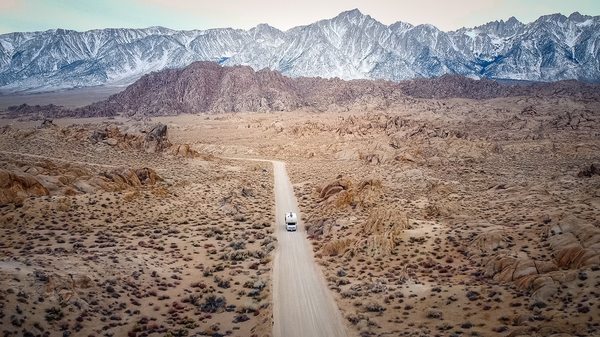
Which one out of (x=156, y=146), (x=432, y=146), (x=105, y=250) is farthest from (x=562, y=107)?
(x=105, y=250)

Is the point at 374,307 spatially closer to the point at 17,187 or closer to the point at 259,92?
the point at 17,187

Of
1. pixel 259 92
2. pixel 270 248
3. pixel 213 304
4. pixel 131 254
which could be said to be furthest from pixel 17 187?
pixel 259 92

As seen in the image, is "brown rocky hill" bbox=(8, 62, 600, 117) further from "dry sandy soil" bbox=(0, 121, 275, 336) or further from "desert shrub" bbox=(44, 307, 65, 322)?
"desert shrub" bbox=(44, 307, 65, 322)

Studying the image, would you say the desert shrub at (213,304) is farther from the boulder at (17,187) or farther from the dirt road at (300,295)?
the boulder at (17,187)

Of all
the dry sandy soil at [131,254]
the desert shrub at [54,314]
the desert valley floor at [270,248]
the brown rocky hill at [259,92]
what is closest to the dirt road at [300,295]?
the desert valley floor at [270,248]

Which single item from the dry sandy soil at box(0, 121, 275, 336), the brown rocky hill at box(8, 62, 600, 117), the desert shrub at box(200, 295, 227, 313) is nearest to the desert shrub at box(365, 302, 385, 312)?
the dry sandy soil at box(0, 121, 275, 336)

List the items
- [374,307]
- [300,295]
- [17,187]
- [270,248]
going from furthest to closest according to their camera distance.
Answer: [17,187] < [270,248] < [300,295] < [374,307]
